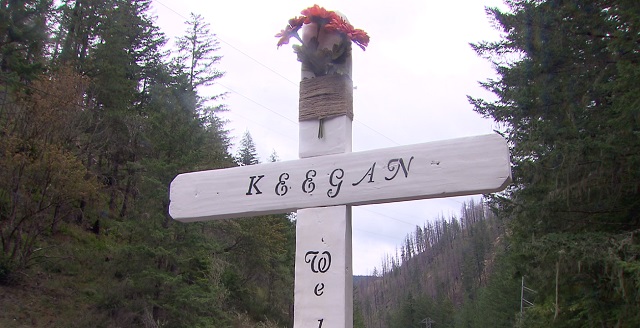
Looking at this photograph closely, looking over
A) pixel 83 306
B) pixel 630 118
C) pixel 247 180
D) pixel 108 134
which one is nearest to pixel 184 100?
pixel 108 134

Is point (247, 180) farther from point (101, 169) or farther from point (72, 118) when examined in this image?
point (101, 169)

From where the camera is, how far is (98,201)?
79.2ft

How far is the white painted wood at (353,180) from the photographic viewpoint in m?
2.20

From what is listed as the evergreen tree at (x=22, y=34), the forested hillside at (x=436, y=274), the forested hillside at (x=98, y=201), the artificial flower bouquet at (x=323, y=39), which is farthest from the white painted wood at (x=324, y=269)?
the forested hillside at (x=436, y=274)

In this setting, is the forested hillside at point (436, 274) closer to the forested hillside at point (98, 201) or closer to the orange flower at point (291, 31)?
the forested hillside at point (98, 201)

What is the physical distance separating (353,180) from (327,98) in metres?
0.42

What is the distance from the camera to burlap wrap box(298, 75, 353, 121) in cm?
→ 253

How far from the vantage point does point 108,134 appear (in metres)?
25.3

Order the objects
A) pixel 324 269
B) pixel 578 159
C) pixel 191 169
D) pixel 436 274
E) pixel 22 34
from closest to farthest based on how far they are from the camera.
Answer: pixel 324 269, pixel 578 159, pixel 191 169, pixel 22 34, pixel 436 274

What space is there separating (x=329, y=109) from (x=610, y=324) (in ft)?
28.8

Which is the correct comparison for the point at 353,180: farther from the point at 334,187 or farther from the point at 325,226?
the point at 325,226

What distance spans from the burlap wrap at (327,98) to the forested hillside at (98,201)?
666 inches

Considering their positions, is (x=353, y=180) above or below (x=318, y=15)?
below

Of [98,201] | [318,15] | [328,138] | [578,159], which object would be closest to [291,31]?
[318,15]
